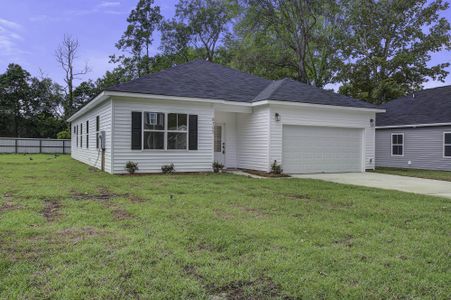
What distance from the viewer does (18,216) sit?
5332 millimetres

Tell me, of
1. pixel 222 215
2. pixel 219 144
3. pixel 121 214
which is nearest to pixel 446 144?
pixel 219 144

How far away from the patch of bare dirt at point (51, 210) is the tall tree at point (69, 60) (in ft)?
98.2

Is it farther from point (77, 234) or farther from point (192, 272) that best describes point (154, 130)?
point (192, 272)

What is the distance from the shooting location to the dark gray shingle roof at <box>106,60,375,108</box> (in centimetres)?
1250

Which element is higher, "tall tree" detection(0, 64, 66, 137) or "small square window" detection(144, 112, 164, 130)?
"tall tree" detection(0, 64, 66, 137)

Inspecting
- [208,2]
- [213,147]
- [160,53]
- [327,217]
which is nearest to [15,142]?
[160,53]

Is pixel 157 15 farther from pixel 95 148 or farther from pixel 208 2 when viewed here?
pixel 95 148

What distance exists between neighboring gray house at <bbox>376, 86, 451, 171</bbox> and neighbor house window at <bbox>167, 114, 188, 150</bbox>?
463 inches

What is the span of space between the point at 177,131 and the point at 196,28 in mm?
21396

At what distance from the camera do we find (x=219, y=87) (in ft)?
46.4

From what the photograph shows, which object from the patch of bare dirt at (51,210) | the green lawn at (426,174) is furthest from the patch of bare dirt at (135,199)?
the green lawn at (426,174)

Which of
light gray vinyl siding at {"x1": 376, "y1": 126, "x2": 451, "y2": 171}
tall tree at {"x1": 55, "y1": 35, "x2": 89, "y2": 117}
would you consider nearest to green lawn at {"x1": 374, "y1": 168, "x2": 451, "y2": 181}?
light gray vinyl siding at {"x1": 376, "y1": 126, "x2": 451, "y2": 171}

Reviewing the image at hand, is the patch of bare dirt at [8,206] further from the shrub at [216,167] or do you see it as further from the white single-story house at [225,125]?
the shrub at [216,167]

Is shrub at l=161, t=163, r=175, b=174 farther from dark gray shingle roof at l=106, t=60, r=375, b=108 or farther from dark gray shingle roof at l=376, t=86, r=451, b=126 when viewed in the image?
dark gray shingle roof at l=376, t=86, r=451, b=126
